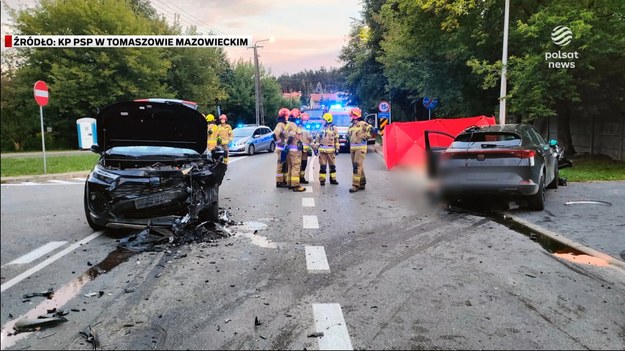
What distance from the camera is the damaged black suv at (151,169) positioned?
20.3ft

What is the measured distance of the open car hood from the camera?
7082 millimetres

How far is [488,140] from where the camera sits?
27.1ft

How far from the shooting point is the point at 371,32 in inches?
1352

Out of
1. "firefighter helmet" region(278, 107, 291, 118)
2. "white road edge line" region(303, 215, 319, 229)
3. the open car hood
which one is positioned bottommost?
"white road edge line" region(303, 215, 319, 229)

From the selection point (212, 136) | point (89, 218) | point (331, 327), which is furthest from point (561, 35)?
point (89, 218)

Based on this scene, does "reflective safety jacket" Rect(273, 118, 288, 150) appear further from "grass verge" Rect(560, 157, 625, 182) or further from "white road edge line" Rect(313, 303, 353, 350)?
"white road edge line" Rect(313, 303, 353, 350)

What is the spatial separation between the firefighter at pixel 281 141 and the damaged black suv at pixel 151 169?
3563mm

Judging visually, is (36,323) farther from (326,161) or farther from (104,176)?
(326,161)

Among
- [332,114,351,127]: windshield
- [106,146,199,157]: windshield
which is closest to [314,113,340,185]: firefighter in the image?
[106,146,199,157]: windshield

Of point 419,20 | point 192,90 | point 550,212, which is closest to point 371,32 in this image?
point 192,90

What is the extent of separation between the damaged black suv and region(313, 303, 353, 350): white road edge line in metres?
3.07

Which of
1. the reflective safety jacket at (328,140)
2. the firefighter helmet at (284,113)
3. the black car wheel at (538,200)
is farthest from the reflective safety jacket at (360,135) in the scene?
the black car wheel at (538,200)

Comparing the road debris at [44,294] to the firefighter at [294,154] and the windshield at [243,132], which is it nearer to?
the firefighter at [294,154]

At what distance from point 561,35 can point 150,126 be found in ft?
36.8
